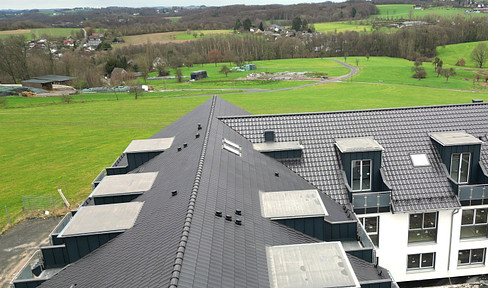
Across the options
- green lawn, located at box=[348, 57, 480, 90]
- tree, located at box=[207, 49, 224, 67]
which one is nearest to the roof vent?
green lawn, located at box=[348, 57, 480, 90]

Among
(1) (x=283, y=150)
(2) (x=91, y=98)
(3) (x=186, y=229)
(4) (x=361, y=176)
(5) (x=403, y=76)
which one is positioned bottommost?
(5) (x=403, y=76)

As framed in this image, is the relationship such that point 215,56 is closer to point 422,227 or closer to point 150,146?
point 150,146

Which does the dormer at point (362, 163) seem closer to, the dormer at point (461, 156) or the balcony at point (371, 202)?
the balcony at point (371, 202)

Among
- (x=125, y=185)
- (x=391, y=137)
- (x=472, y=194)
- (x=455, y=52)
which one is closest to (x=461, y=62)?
(x=455, y=52)

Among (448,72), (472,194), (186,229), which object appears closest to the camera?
(186,229)

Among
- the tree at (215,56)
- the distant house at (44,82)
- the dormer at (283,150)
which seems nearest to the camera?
the dormer at (283,150)

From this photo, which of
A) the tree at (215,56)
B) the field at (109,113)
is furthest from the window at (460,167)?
the tree at (215,56)

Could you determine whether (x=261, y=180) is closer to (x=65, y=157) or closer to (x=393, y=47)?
(x=65, y=157)
